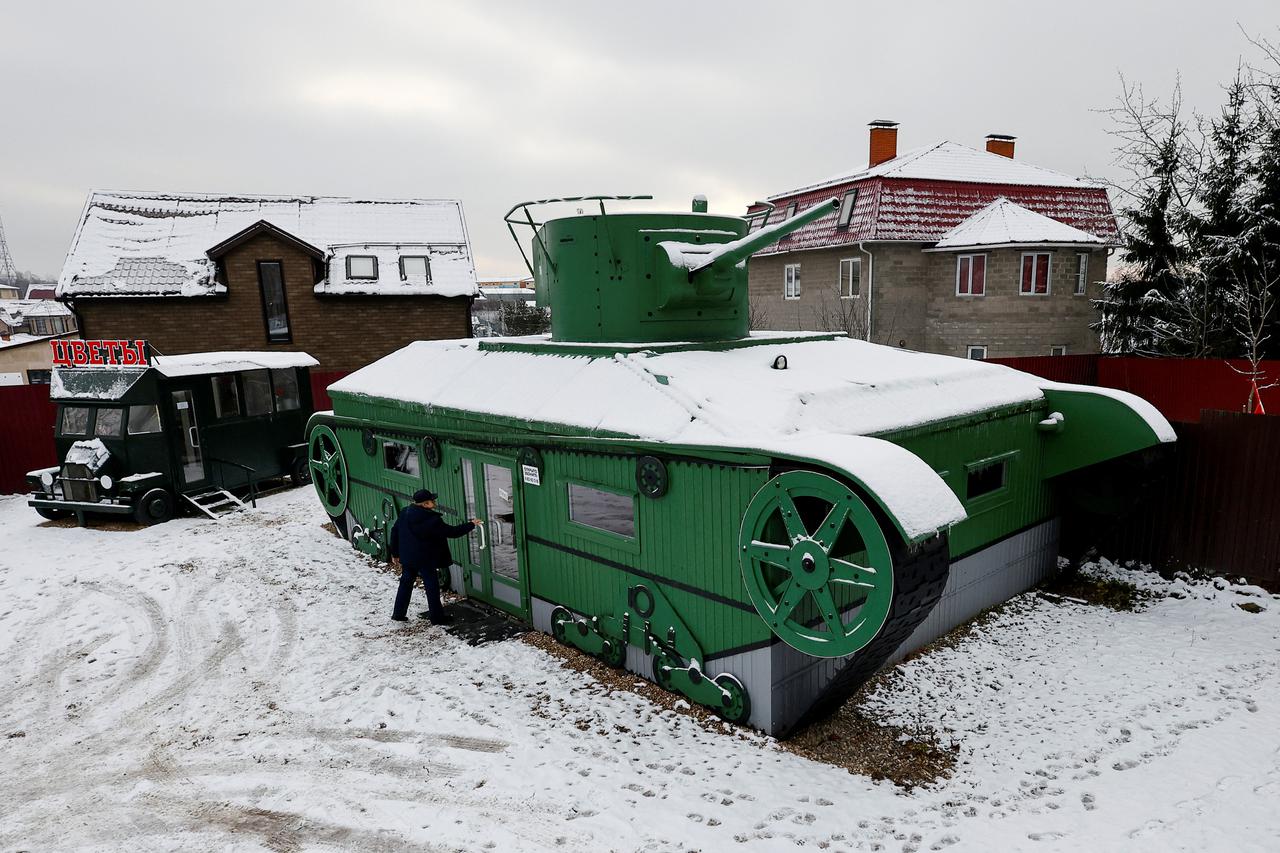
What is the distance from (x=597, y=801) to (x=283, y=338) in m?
19.2

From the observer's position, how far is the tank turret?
812cm

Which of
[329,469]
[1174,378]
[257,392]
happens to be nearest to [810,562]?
[329,469]

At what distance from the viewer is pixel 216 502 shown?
13.9 meters

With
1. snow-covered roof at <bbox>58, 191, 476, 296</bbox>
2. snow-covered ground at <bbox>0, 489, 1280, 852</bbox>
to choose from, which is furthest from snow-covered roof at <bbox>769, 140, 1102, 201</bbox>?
snow-covered ground at <bbox>0, 489, 1280, 852</bbox>

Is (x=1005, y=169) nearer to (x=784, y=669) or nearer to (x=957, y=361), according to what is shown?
(x=957, y=361)

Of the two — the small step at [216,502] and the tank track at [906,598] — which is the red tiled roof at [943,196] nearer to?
the small step at [216,502]

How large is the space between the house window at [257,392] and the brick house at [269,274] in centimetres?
635

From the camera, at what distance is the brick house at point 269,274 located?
64.7ft

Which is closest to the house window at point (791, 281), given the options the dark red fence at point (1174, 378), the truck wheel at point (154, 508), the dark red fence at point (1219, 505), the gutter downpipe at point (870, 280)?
the gutter downpipe at point (870, 280)

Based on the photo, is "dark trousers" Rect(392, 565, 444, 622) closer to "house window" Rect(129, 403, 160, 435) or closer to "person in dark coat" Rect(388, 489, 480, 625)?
"person in dark coat" Rect(388, 489, 480, 625)

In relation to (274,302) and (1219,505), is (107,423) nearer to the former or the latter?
(274,302)

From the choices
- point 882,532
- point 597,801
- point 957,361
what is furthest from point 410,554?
point 957,361

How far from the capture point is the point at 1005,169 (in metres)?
23.1

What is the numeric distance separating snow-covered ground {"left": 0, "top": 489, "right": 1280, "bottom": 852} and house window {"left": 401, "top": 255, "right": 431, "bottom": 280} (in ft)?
47.6
